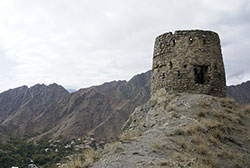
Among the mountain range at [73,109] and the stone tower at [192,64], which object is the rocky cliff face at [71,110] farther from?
the stone tower at [192,64]

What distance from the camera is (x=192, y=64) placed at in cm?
1071

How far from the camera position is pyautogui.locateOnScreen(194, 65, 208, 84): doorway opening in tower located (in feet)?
35.7

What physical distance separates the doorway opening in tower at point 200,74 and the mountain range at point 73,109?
1653 inches

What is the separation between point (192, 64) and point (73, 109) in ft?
197

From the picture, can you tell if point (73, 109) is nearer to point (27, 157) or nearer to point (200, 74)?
point (27, 157)

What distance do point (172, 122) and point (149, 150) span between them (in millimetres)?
2398

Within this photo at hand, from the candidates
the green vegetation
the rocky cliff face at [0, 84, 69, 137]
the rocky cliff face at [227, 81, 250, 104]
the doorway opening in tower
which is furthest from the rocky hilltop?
the rocky cliff face at [0, 84, 69, 137]

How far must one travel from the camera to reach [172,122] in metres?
7.89

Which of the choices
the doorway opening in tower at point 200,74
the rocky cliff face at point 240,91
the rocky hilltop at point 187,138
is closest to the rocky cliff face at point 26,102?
the rocky cliff face at point 240,91

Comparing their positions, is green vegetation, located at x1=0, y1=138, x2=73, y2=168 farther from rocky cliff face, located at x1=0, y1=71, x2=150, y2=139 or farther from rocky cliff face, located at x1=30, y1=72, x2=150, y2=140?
rocky cliff face, located at x1=30, y1=72, x2=150, y2=140

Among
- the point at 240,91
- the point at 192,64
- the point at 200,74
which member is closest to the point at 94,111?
the point at 240,91

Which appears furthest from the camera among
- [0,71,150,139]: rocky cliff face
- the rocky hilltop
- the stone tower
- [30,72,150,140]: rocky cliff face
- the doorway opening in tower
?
[0,71,150,139]: rocky cliff face

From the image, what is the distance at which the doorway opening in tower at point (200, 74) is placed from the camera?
1088cm

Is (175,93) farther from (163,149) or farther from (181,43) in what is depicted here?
(163,149)
